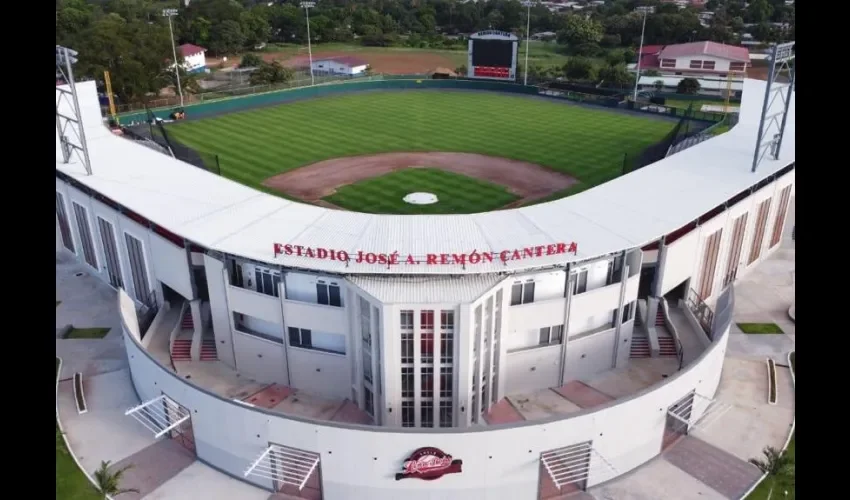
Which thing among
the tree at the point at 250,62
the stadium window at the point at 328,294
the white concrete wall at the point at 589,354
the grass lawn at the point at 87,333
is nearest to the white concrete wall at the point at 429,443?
the white concrete wall at the point at 589,354

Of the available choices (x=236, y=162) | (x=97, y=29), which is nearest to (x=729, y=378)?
(x=236, y=162)

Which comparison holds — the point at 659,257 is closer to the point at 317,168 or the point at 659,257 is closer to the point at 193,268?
the point at 193,268

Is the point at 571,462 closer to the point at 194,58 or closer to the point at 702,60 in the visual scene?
the point at 702,60

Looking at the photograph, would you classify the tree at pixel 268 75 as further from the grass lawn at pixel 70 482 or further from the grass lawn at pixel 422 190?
the grass lawn at pixel 70 482

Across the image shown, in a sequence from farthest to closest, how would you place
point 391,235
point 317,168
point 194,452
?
point 317,168, point 391,235, point 194,452

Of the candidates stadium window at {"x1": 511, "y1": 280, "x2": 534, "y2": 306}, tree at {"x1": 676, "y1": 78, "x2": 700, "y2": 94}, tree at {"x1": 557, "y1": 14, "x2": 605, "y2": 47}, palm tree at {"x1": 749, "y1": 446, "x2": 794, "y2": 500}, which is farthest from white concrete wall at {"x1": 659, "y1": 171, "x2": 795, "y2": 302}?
tree at {"x1": 557, "y1": 14, "x2": 605, "y2": 47}

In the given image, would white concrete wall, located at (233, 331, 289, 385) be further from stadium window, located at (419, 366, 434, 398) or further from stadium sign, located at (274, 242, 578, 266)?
stadium window, located at (419, 366, 434, 398)

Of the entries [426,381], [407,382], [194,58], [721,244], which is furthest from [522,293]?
[194,58]
